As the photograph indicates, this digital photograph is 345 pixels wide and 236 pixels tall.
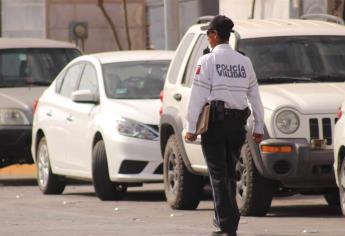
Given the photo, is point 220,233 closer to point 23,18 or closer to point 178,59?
point 178,59

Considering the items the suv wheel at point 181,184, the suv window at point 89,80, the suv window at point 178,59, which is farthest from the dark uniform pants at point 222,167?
the suv window at point 89,80

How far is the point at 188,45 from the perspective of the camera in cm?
1520

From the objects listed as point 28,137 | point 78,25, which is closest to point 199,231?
point 28,137

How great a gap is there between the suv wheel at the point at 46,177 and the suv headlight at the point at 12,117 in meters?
0.95

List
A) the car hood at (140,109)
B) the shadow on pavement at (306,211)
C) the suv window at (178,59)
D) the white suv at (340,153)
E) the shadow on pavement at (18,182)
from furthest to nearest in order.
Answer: the shadow on pavement at (18,182), the car hood at (140,109), the suv window at (178,59), the shadow on pavement at (306,211), the white suv at (340,153)

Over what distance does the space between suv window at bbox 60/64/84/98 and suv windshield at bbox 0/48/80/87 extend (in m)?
2.37

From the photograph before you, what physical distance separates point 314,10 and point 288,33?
8.45 metres

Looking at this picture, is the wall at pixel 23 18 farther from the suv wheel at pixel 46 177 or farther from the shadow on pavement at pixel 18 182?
the suv wheel at pixel 46 177

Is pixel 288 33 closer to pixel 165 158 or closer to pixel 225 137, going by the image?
pixel 165 158

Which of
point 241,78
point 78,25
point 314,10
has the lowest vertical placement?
point 78,25

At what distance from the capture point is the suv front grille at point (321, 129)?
1333cm

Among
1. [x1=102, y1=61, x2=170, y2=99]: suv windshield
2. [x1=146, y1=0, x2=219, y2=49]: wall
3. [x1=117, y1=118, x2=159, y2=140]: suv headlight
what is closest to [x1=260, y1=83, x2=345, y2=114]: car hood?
[x1=117, y1=118, x2=159, y2=140]: suv headlight

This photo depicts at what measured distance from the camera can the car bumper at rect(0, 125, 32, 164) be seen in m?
19.3

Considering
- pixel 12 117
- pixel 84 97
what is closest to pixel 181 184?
pixel 84 97
